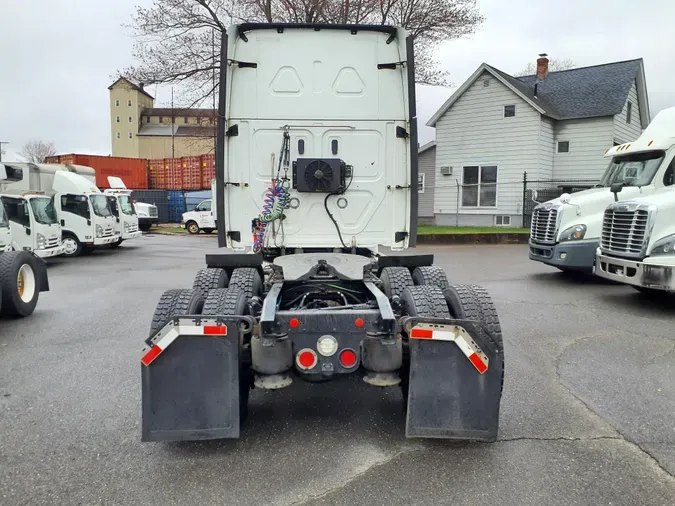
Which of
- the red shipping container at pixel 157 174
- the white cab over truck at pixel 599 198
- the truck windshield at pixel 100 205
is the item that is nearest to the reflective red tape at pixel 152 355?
the white cab over truck at pixel 599 198

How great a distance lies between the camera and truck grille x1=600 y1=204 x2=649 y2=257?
798cm

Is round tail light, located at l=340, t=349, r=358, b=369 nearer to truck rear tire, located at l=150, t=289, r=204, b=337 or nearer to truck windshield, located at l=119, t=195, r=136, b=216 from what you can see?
truck rear tire, located at l=150, t=289, r=204, b=337

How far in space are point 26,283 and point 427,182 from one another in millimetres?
22705

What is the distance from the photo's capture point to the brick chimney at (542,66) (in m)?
25.2

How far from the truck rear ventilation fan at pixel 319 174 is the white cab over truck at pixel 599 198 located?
625 cm

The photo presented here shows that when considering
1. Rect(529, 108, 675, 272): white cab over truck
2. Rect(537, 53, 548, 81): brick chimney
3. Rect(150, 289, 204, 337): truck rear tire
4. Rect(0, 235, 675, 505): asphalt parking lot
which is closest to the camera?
Rect(0, 235, 675, 505): asphalt parking lot

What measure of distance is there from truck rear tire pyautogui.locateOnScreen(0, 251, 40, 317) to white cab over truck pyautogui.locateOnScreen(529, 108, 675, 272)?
9.28 m

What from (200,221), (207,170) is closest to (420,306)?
(200,221)

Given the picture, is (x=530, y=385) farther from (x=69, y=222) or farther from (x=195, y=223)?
(x=195, y=223)

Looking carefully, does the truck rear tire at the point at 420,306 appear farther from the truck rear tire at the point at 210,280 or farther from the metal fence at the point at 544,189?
the metal fence at the point at 544,189

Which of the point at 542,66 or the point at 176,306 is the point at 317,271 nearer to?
the point at 176,306

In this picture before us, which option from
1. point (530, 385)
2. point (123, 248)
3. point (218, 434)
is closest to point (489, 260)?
point (530, 385)

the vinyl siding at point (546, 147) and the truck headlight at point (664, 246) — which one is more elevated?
the vinyl siding at point (546, 147)

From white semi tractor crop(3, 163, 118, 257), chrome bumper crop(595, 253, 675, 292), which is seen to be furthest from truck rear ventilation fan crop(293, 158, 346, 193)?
white semi tractor crop(3, 163, 118, 257)
